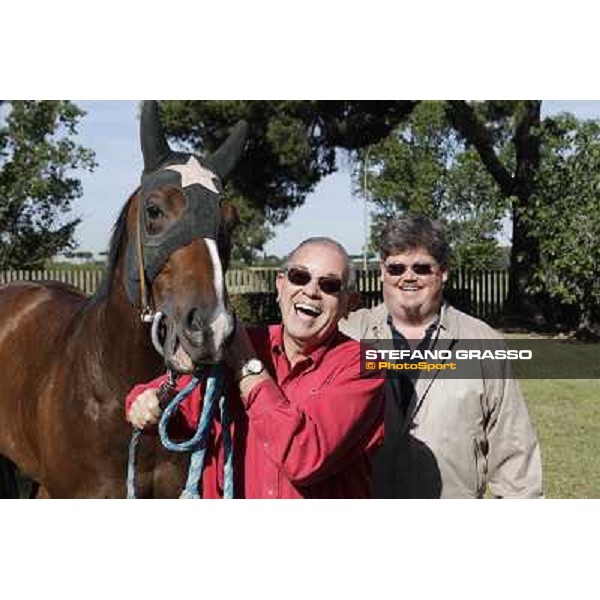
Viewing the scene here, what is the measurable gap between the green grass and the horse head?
A: 1398mm

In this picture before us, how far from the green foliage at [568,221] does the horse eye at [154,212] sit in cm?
156

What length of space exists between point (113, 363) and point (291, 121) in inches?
45.4

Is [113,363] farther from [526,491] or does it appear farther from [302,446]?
[526,491]

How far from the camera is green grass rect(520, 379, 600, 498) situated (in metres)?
3.08

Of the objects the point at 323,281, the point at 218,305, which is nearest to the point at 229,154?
the point at 218,305

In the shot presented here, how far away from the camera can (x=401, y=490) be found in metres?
2.37

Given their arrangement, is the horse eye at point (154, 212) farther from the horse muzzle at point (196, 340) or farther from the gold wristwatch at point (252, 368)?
the gold wristwatch at point (252, 368)

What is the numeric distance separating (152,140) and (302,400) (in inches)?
37.5

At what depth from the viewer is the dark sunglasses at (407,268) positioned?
2.38 m

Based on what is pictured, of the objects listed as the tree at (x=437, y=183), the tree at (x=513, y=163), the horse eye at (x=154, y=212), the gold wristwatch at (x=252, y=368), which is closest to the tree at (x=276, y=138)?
the tree at (x=437, y=183)

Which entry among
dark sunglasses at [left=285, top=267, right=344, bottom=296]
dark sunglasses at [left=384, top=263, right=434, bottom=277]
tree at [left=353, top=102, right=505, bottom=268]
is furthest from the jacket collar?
dark sunglasses at [left=285, top=267, right=344, bottom=296]

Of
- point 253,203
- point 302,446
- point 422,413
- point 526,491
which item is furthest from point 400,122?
point 302,446

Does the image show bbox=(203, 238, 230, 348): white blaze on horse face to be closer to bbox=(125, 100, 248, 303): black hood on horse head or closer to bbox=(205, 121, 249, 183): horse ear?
bbox=(125, 100, 248, 303): black hood on horse head
